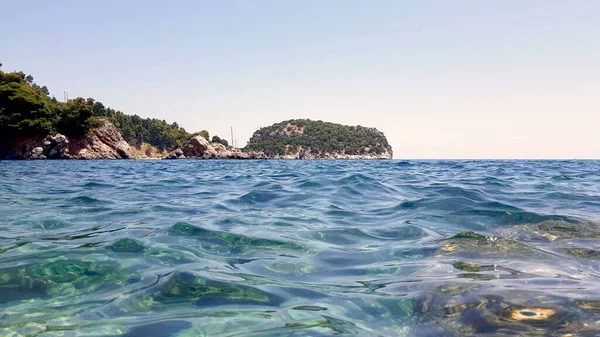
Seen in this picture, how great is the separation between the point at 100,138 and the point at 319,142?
99711 mm

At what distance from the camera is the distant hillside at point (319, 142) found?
158 metres

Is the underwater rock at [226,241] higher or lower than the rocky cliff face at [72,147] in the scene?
lower

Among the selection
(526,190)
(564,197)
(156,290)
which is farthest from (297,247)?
(526,190)

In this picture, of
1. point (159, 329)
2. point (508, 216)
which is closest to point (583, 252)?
point (508, 216)

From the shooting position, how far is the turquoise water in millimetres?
2443

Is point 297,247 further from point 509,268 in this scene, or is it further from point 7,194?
point 7,194

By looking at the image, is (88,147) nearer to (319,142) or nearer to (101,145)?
(101,145)

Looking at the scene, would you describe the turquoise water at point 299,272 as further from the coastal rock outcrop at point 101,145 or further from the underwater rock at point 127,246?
the coastal rock outcrop at point 101,145

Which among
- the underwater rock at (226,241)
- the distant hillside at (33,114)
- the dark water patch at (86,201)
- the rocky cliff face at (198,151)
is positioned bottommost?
the underwater rock at (226,241)

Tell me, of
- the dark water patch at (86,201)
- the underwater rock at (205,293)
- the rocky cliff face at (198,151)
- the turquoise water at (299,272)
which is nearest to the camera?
the turquoise water at (299,272)

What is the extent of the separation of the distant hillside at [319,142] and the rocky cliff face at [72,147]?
3410 inches

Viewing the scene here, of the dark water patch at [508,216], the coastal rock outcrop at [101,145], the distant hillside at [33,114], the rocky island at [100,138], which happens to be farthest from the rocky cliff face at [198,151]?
the dark water patch at [508,216]

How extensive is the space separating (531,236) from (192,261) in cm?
391

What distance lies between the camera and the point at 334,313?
8.57ft
